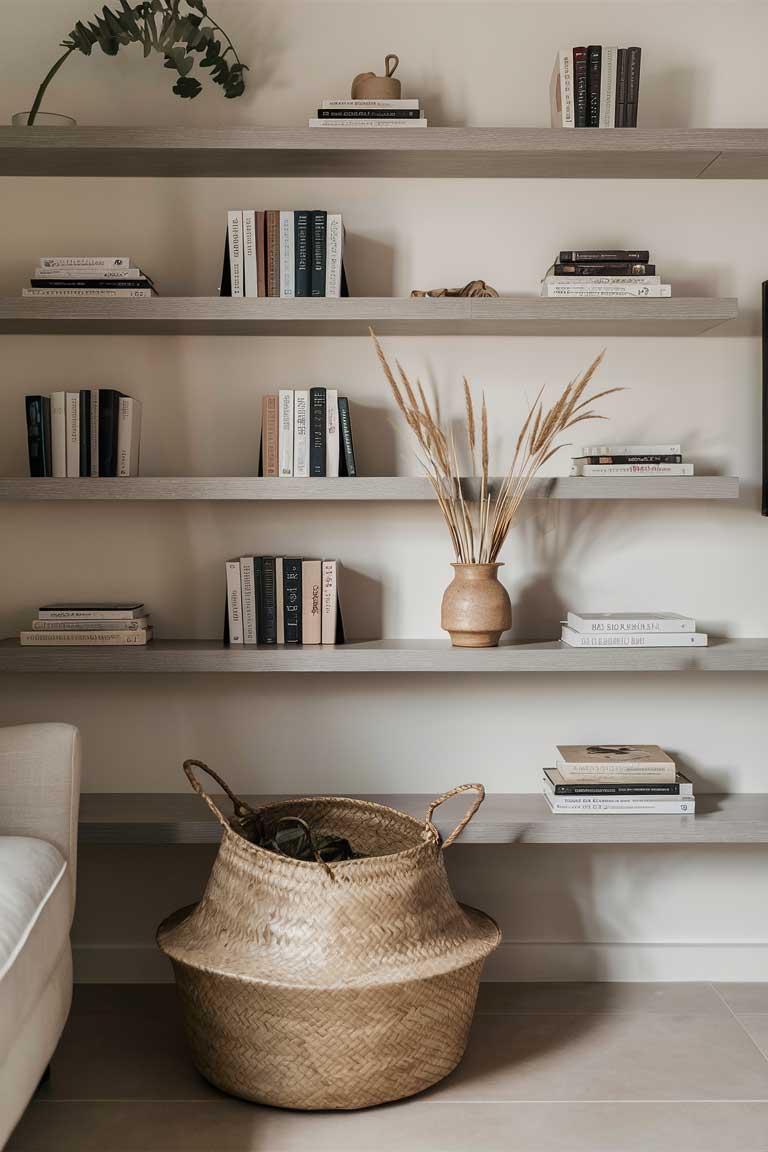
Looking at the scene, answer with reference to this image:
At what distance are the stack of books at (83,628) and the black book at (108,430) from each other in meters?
0.32

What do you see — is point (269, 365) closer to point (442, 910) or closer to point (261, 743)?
point (261, 743)

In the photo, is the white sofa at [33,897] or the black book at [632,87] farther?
the black book at [632,87]

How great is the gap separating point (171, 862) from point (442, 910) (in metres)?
0.83

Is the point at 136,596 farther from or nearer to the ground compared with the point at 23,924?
farther from the ground

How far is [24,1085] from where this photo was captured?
5.59 ft

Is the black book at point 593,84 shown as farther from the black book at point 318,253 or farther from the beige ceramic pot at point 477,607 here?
the beige ceramic pot at point 477,607

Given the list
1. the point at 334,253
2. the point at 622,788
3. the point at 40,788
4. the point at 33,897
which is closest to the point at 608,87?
the point at 334,253

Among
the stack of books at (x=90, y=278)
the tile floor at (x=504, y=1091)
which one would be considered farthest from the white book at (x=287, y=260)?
the tile floor at (x=504, y=1091)

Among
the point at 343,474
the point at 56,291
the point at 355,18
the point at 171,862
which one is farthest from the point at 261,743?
the point at 355,18

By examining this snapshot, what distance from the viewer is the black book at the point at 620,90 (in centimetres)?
236

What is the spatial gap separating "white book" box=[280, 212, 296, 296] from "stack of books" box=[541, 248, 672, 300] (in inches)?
22.1

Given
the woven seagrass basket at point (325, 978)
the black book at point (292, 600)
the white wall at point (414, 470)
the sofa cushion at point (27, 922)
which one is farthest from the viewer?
the white wall at point (414, 470)

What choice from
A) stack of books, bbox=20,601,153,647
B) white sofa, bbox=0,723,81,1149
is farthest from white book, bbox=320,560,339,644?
white sofa, bbox=0,723,81,1149

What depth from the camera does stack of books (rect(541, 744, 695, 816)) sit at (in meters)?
2.36
